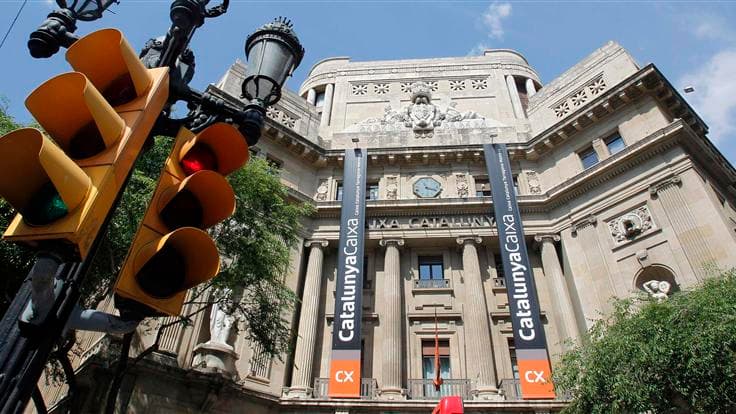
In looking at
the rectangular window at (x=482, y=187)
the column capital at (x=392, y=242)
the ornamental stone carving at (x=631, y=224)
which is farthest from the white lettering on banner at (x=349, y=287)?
the ornamental stone carving at (x=631, y=224)

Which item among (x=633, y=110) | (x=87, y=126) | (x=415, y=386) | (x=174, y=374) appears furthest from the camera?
A: (x=633, y=110)

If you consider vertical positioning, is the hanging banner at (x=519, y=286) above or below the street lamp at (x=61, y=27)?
above

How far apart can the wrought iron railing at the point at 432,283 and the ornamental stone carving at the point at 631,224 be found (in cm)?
675

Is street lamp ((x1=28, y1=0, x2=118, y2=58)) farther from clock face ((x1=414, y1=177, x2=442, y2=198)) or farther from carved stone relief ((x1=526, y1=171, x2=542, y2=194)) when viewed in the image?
carved stone relief ((x1=526, y1=171, x2=542, y2=194))

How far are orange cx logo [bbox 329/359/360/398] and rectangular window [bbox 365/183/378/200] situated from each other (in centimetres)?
881

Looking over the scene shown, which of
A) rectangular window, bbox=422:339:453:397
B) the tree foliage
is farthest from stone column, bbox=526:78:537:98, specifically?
the tree foliage

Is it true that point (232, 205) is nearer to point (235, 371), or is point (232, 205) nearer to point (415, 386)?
point (235, 371)

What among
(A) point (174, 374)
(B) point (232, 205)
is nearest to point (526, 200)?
(A) point (174, 374)

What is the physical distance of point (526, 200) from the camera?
2053 cm

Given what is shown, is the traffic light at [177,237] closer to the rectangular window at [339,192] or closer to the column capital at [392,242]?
the column capital at [392,242]

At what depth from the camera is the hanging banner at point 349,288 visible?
1541cm

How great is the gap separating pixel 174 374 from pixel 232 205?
43.0 ft

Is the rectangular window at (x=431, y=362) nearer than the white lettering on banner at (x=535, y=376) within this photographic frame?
No

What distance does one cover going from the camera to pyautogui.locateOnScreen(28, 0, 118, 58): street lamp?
303cm
